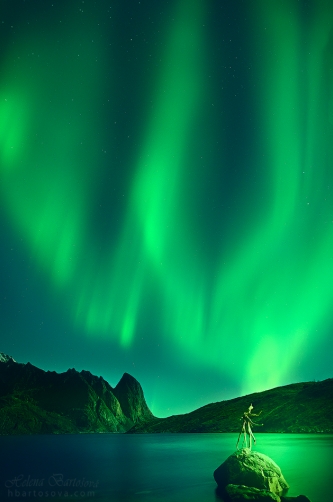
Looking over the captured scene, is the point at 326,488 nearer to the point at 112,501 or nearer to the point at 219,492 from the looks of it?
the point at 219,492

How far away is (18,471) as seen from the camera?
66.8 meters

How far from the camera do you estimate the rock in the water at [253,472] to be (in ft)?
109

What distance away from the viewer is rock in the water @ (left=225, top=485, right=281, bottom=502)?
101 feet

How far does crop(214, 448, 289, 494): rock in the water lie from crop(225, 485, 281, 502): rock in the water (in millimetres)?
870

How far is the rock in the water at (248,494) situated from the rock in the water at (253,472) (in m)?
0.87

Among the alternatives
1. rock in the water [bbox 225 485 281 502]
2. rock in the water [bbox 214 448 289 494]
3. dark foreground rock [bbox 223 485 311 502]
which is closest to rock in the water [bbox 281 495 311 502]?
dark foreground rock [bbox 223 485 311 502]

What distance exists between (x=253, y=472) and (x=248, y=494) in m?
2.08

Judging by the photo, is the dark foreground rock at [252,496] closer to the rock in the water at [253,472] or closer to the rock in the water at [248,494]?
the rock in the water at [248,494]

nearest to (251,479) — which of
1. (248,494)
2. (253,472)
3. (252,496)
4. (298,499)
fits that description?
(253,472)

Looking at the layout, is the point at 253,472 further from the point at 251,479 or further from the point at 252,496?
the point at 252,496

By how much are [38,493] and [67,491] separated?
10.6 feet

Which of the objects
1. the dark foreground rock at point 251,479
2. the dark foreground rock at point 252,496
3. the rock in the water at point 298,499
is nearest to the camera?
the rock in the water at point 298,499

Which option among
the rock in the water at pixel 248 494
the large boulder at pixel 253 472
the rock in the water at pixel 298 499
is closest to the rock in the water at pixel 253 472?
the large boulder at pixel 253 472

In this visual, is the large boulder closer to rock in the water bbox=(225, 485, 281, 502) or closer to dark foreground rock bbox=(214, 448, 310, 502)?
dark foreground rock bbox=(214, 448, 310, 502)
